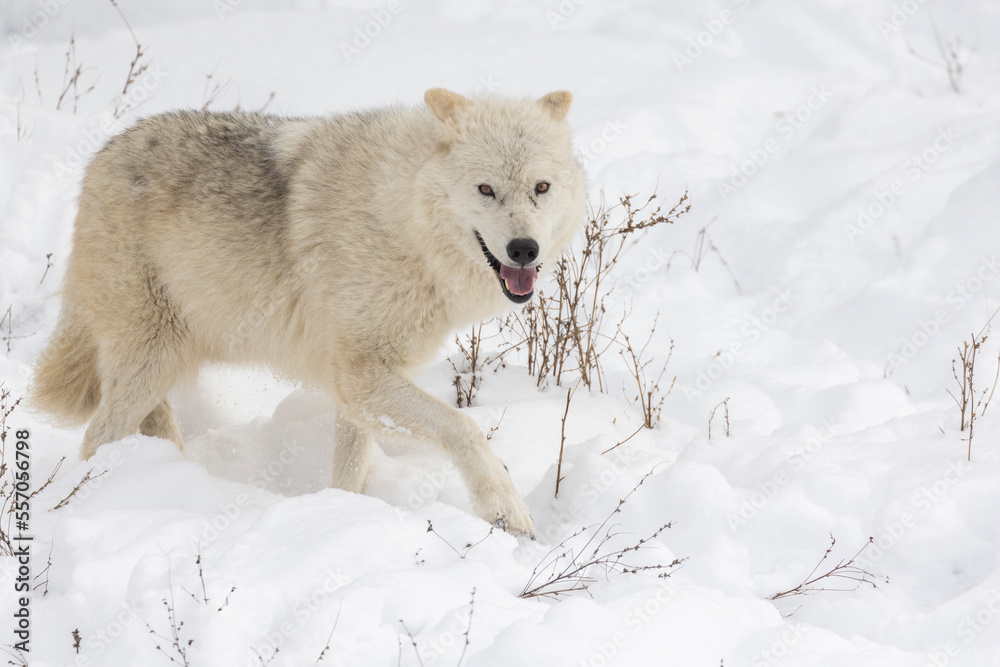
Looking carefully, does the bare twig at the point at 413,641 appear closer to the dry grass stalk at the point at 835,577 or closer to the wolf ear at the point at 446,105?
the dry grass stalk at the point at 835,577

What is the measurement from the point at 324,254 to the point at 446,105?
89 cm

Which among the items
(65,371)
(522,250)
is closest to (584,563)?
(522,250)

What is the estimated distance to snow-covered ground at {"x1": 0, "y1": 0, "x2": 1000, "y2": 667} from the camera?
250 centimetres

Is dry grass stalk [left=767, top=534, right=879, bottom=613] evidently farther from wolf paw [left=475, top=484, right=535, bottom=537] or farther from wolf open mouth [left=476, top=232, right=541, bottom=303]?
wolf open mouth [left=476, top=232, right=541, bottom=303]

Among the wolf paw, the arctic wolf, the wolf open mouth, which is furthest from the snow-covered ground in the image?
the wolf open mouth

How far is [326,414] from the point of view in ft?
16.4

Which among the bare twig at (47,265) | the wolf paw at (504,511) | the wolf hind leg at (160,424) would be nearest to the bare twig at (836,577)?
the wolf paw at (504,511)

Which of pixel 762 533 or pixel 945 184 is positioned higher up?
pixel 945 184

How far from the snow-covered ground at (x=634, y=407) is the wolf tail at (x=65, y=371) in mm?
277

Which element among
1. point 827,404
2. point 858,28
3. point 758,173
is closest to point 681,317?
point 827,404

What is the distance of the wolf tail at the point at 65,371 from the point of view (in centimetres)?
441

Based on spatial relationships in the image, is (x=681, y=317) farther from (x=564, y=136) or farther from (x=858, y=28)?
(x=858, y=28)

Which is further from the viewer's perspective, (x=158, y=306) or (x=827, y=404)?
(x=827, y=404)

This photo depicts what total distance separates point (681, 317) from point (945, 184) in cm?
314
